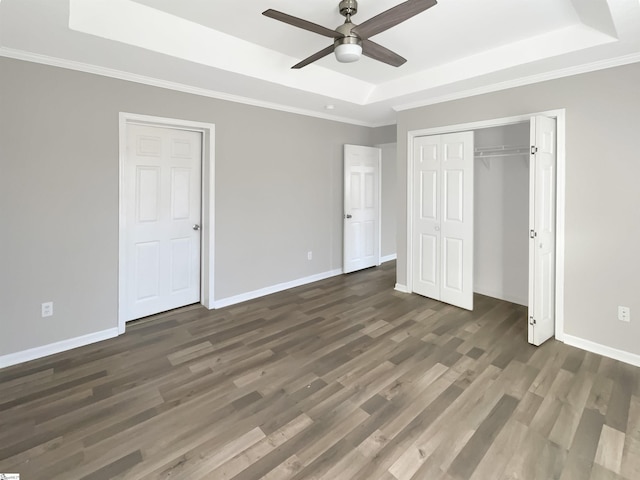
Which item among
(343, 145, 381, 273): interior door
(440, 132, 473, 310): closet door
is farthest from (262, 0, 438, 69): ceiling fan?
(343, 145, 381, 273): interior door

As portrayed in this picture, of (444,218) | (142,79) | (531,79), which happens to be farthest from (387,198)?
(142,79)

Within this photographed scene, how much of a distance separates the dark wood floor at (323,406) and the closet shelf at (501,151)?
6.47 feet

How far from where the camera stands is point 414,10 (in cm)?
195

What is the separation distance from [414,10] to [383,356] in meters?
2.54

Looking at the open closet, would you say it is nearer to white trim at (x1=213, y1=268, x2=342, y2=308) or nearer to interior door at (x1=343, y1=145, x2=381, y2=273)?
interior door at (x1=343, y1=145, x2=381, y2=273)

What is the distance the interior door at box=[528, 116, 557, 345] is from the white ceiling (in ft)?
2.17

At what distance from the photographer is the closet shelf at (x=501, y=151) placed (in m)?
3.85

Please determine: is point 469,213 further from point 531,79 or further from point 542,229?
point 531,79

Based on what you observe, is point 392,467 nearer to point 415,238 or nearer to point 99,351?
point 99,351

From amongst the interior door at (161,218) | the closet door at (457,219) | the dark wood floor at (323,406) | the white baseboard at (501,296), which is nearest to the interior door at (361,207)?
the closet door at (457,219)

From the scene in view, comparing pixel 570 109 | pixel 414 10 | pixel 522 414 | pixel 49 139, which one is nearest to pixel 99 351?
pixel 49 139

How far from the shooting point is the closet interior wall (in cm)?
398

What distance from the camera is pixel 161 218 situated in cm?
375

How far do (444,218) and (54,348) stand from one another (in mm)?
4261
